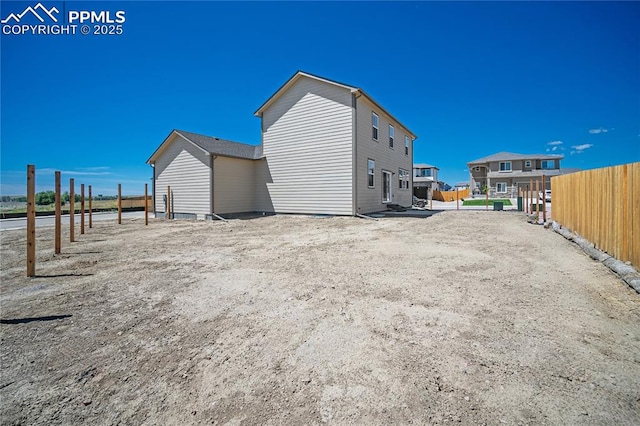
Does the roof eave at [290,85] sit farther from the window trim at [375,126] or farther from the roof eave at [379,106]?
the window trim at [375,126]

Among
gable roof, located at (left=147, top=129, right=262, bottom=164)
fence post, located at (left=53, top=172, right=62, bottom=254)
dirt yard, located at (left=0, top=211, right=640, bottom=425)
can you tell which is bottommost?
dirt yard, located at (left=0, top=211, right=640, bottom=425)

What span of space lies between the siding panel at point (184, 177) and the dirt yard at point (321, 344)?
32.8ft

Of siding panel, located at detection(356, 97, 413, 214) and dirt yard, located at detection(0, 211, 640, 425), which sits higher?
siding panel, located at detection(356, 97, 413, 214)

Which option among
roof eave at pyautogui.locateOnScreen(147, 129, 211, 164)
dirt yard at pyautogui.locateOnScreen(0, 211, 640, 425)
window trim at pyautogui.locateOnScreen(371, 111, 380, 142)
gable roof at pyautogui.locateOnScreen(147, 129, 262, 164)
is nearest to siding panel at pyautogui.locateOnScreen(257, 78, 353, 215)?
gable roof at pyautogui.locateOnScreen(147, 129, 262, 164)

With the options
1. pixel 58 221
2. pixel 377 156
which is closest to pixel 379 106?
pixel 377 156

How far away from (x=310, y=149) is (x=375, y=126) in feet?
13.6

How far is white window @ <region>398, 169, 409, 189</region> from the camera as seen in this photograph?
20.7 meters

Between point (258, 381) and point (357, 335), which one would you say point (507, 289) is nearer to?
point (357, 335)

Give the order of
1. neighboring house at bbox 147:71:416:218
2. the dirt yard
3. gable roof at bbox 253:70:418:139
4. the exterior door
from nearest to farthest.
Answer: the dirt yard
gable roof at bbox 253:70:418:139
neighboring house at bbox 147:71:416:218
the exterior door

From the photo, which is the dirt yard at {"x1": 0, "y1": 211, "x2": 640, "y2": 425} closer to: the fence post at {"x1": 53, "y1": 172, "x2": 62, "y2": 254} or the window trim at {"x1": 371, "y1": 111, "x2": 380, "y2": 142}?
the fence post at {"x1": 53, "y1": 172, "x2": 62, "y2": 254}

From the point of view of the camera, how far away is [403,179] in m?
21.6

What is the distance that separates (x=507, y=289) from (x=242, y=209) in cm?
1432

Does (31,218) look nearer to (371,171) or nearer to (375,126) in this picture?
(371,171)

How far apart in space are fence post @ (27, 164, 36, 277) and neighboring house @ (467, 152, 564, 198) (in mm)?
46551
